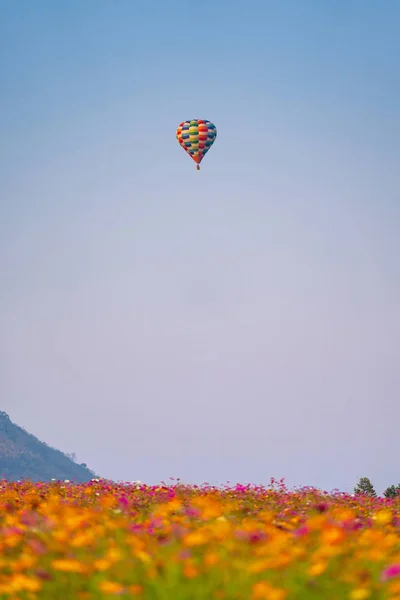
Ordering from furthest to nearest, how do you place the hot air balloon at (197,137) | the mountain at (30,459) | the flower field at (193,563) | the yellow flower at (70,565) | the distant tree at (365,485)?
1. the mountain at (30,459)
2. the hot air balloon at (197,137)
3. the distant tree at (365,485)
4. the yellow flower at (70,565)
5. the flower field at (193,563)

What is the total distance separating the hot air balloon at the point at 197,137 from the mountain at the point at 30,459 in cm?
9352

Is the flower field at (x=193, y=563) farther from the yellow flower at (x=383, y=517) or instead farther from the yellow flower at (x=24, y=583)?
the yellow flower at (x=383, y=517)

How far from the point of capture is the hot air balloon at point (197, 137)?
45.1 m

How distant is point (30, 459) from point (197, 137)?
10426 cm

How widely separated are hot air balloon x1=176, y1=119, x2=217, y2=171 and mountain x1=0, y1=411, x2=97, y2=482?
9352 centimetres

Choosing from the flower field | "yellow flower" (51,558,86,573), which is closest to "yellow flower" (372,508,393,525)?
the flower field

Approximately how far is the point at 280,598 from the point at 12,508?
819 cm

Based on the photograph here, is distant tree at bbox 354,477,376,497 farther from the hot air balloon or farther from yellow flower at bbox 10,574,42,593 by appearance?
yellow flower at bbox 10,574,42,593

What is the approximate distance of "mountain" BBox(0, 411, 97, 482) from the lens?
133250 millimetres

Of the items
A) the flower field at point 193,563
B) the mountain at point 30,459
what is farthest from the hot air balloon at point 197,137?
the mountain at point 30,459

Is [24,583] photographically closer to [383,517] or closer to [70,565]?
[70,565]

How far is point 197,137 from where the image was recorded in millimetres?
45062

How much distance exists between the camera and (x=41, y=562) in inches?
289

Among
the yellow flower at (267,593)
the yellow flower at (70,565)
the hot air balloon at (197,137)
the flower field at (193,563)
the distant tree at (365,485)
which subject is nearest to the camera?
the yellow flower at (267,593)
